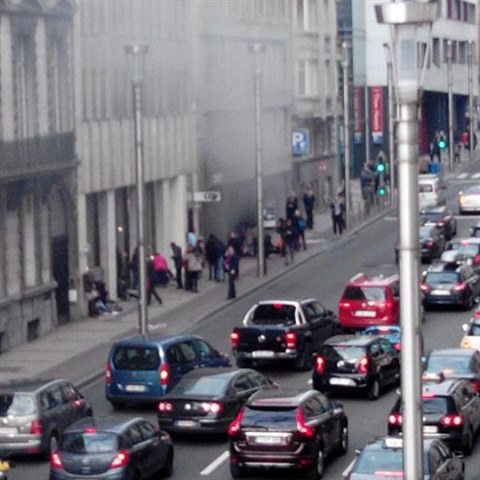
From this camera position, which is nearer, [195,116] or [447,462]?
[447,462]

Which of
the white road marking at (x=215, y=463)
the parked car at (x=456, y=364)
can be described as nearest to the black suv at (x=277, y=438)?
the white road marking at (x=215, y=463)

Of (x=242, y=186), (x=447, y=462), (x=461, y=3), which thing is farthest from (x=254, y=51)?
(x=461, y=3)

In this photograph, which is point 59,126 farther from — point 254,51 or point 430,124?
point 430,124

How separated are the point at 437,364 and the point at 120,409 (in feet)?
21.4

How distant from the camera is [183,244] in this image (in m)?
60.7

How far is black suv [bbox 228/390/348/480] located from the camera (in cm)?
2845

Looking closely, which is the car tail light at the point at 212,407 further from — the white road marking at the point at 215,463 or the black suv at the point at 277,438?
the black suv at the point at 277,438

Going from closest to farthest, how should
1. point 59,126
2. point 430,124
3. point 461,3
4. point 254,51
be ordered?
1. point 59,126
2. point 254,51
3. point 461,3
4. point 430,124

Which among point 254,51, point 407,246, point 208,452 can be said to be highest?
point 254,51

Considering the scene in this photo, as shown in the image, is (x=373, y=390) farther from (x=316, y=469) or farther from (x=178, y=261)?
(x=178, y=261)

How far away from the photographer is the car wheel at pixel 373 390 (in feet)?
119

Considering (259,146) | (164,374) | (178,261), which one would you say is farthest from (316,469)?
(259,146)

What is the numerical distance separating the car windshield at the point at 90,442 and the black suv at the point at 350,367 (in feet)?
30.8

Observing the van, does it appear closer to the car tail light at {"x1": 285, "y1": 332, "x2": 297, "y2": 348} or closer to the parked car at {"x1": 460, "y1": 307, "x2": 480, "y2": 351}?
the parked car at {"x1": 460, "y1": 307, "x2": 480, "y2": 351}
